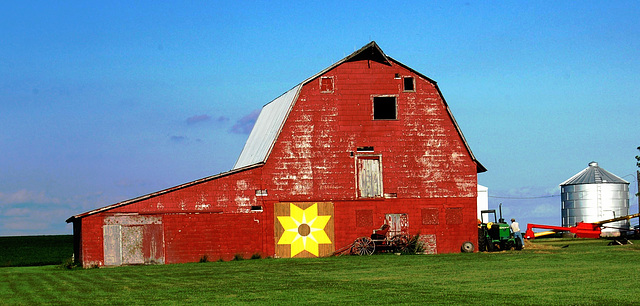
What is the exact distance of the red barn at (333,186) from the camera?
37.4 metres

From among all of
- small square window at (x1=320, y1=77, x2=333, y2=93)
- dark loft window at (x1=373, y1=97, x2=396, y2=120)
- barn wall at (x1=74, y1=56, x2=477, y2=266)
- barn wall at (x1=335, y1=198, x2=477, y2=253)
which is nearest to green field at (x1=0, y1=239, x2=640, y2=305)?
barn wall at (x1=74, y1=56, x2=477, y2=266)

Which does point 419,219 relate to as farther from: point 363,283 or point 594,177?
point 594,177

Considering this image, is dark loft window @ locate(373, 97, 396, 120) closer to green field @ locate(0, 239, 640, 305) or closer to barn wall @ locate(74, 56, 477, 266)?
barn wall @ locate(74, 56, 477, 266)

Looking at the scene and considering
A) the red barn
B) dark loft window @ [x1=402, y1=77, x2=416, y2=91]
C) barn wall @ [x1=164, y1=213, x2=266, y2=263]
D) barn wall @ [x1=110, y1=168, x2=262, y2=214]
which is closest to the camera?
barn wall @ [x1=110, y1=168, x2=262, y2=214]

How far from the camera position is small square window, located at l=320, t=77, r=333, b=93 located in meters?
40.0

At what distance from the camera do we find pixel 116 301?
1912 centimetres

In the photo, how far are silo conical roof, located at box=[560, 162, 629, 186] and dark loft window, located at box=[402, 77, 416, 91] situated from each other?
32.8 metres

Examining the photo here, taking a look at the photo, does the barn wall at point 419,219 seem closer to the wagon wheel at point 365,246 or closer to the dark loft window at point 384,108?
Result: the wagon wheel at point 365,246

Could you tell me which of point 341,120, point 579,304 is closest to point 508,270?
point 579,304

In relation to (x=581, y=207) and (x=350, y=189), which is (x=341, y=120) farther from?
(x=581, y=207)

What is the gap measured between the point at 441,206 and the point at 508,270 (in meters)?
14.4

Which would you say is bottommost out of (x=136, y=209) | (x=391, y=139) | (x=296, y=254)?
(x=296, y=254)

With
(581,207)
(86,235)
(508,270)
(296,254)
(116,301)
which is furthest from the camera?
(581,207)

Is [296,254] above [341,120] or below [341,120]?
below
